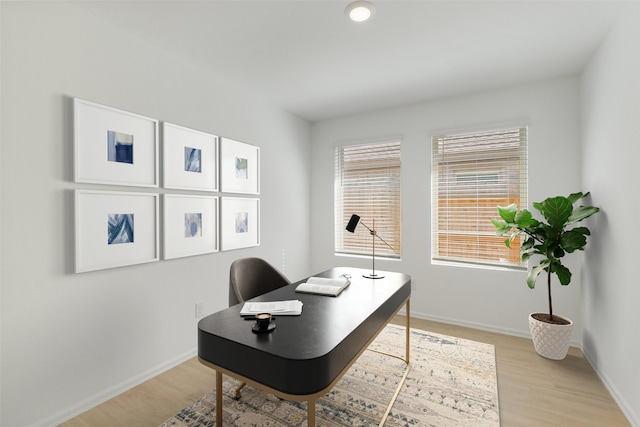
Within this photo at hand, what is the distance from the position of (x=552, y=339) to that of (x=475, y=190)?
A: 5.06ft

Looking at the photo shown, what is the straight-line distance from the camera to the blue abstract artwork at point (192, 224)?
8.46ft

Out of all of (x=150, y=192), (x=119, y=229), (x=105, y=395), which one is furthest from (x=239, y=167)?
(x=105, y=395)

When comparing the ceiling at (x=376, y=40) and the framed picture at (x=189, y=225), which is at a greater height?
the ceiling at (x=376, y=40)

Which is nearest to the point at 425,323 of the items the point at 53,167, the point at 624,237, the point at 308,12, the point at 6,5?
the point at 624,237

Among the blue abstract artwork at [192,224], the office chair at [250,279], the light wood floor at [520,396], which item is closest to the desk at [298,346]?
the office chair at [250,279]

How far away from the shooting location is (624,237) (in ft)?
6.52

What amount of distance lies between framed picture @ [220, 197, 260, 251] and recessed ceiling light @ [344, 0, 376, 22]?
1.87 m

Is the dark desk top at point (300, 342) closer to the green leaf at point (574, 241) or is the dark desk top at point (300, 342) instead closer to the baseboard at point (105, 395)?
the baseboard at point (105, 395)

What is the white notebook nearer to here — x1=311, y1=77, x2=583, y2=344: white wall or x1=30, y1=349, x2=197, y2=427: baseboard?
x1=30, y1=349, x2=197, y2=427: baseboard

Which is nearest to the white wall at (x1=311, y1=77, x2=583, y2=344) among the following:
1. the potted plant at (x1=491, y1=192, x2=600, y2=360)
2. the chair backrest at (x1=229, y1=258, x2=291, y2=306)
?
the potted plant at (x1=491, y1=192, x2=600, y2=360)

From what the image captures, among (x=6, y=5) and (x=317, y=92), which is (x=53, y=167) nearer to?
(x=6, y=5)

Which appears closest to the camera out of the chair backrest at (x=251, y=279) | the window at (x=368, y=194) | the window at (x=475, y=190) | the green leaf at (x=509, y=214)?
the chair backrest at (x=251, y=279)

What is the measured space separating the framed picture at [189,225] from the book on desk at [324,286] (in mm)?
1134

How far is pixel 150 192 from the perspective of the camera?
7.55ft
